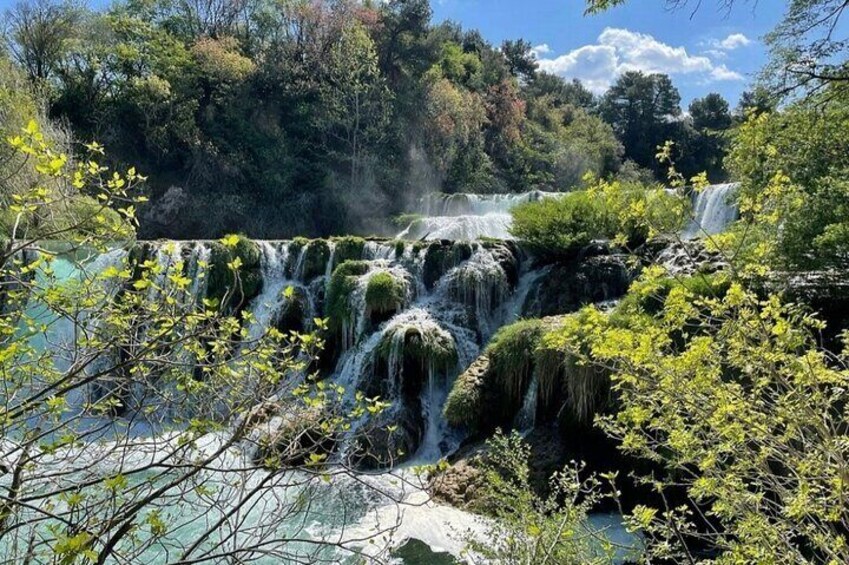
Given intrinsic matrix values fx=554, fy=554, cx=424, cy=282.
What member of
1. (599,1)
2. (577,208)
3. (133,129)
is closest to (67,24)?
(133,129)

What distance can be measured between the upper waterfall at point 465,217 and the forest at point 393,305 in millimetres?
121

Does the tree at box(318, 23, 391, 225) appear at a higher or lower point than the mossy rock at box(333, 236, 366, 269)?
higher

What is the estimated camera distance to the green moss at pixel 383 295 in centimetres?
1023

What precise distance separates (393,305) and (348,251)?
2.34m

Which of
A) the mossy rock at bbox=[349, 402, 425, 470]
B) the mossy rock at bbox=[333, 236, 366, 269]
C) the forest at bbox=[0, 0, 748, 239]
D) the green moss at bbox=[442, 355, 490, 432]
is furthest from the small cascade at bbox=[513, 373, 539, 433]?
the forest at bbox=[0, 0, 748, 239]

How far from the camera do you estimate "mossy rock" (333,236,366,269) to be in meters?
12.0

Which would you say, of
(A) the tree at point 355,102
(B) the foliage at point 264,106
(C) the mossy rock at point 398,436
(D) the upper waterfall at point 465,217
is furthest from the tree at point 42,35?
(C) the mossy rock at point 398,436

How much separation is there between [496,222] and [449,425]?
9.53m

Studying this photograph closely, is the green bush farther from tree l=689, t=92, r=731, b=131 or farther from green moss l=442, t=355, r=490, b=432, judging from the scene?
tree l=689, t=92, r=731, b=131

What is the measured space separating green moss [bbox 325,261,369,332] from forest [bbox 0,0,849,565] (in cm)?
6

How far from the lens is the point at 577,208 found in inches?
429

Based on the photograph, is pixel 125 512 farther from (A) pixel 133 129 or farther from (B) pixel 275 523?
(A) pixel 133 129

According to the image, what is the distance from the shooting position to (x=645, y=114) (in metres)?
37.5

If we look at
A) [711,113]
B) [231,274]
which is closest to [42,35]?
[231,274]
